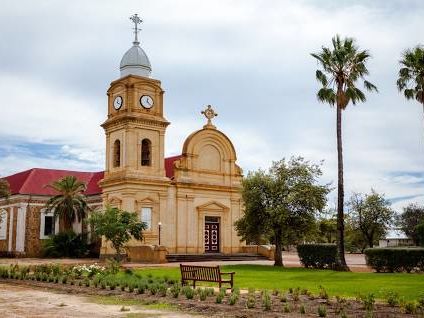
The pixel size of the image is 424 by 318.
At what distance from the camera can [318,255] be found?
3334 cm

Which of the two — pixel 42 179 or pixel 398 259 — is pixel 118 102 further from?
pixel 398 259

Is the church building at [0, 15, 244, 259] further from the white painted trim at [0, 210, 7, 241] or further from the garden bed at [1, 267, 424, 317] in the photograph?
the garden bed at [1, 267, 424, 317]

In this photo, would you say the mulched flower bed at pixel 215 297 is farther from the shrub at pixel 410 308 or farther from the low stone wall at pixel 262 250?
the low stone wall at pixel 262 250

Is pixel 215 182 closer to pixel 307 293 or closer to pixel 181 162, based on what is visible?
pixel 181 162

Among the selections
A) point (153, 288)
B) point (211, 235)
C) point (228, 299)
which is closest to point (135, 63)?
point (211, 235)

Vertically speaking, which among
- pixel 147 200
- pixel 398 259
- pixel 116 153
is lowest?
pixel 398 259

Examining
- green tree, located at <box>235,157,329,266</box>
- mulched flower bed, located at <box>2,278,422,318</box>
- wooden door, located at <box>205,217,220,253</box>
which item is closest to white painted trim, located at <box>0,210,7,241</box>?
wooden door, located at <box>205,217,220,253</box>

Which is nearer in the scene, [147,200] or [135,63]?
[147,200]

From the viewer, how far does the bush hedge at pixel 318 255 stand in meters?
32.7

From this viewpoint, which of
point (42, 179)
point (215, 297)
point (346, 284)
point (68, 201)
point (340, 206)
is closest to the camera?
point (215, 297)

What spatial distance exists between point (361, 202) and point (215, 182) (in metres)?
28.9

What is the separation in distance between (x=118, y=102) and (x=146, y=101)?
2.29 meters

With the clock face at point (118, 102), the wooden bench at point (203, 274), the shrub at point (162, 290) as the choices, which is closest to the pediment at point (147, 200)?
the clock face at point (118, 102)

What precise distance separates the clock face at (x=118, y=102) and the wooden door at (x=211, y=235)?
37.0 feet
